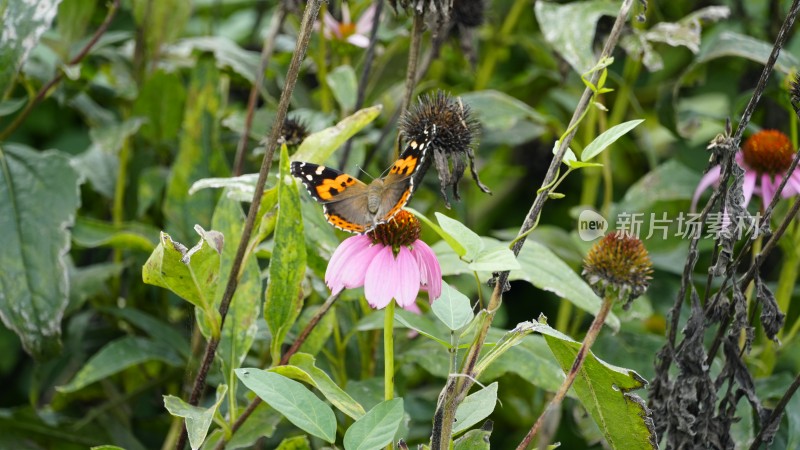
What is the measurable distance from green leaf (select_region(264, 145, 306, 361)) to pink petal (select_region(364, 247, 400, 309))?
4.5 inches

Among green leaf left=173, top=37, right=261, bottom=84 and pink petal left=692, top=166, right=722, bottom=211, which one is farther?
green leaf left=173, top=37, right=261, bottom=84

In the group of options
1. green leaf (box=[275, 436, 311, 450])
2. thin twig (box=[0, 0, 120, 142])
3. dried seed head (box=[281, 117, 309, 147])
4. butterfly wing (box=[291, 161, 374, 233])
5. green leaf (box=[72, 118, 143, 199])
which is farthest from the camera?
green leaf (box=[72, 118, 143, 199])

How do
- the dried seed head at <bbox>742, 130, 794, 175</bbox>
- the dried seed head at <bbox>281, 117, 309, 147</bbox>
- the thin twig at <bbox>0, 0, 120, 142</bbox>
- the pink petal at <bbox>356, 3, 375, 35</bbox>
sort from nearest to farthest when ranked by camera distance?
1. the dried seed head at <bbox>281, 117, 309, 147</bbox>
2. the dried seed head at <bbox>742, 130, 794, 175</bbox>
3. the thin twig at <bbox>0, 0, 120, 142</bbox>
4. the pink petal at <bbox>356, 3, 375, 35</bbox>

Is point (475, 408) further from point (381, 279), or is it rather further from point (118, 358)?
point (118, 358)

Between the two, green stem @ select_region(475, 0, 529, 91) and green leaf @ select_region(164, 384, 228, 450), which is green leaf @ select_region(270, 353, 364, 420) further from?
green stem @ select_region(475, 0, 529, 91)

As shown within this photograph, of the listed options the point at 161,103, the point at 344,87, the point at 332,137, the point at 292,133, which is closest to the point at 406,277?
the point at 332,137

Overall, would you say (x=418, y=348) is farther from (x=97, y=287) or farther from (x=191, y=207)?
(x=97, y=287)

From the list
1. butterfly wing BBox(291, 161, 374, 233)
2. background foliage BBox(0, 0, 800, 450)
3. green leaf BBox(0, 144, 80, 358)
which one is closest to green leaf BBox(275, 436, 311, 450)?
background foliage BBox(0, 0, 800, 450)

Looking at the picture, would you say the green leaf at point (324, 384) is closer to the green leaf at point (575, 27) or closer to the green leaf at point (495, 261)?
the green leaf at point (495, 261)

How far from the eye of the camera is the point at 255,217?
903 mm

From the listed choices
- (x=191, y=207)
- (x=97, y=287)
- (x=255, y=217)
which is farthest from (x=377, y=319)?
(x=97, y=287)

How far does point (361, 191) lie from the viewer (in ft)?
2.67

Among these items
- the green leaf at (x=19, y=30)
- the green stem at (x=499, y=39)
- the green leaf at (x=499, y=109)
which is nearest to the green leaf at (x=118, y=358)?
the green leaf at (x=19, y=30)

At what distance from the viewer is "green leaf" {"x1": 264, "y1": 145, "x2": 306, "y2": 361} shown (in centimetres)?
87
